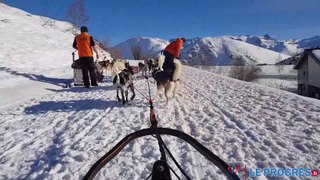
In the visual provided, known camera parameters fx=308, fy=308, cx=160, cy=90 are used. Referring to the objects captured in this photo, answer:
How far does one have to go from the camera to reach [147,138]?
13.5 ft

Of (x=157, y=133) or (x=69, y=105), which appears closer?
(x=157, y=133)

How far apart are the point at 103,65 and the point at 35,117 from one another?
9961 millimetres

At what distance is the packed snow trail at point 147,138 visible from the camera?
129 inches

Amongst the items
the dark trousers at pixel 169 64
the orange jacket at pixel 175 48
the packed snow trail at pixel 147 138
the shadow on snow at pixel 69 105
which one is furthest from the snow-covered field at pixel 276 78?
the packed snow trail at pixel 147 138

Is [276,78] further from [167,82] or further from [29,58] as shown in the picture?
[167,82]

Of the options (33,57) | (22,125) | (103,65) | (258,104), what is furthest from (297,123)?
(33,57)

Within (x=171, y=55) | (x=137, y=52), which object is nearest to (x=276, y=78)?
(x=137, y=52)

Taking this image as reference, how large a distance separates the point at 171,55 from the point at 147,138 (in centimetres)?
366

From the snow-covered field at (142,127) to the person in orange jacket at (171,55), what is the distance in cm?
75

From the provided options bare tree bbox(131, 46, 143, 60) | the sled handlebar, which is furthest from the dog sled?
bare tree bbox(131, 46, 143, 60)

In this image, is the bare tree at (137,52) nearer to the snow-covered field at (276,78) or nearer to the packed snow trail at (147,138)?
the snow-covered field at (276,78)

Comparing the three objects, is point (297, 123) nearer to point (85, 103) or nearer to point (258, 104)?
point (258, 104)

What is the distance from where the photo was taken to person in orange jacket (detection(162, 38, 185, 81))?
7008 millimetres

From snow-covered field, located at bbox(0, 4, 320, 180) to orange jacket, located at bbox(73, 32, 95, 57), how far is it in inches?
72.6
